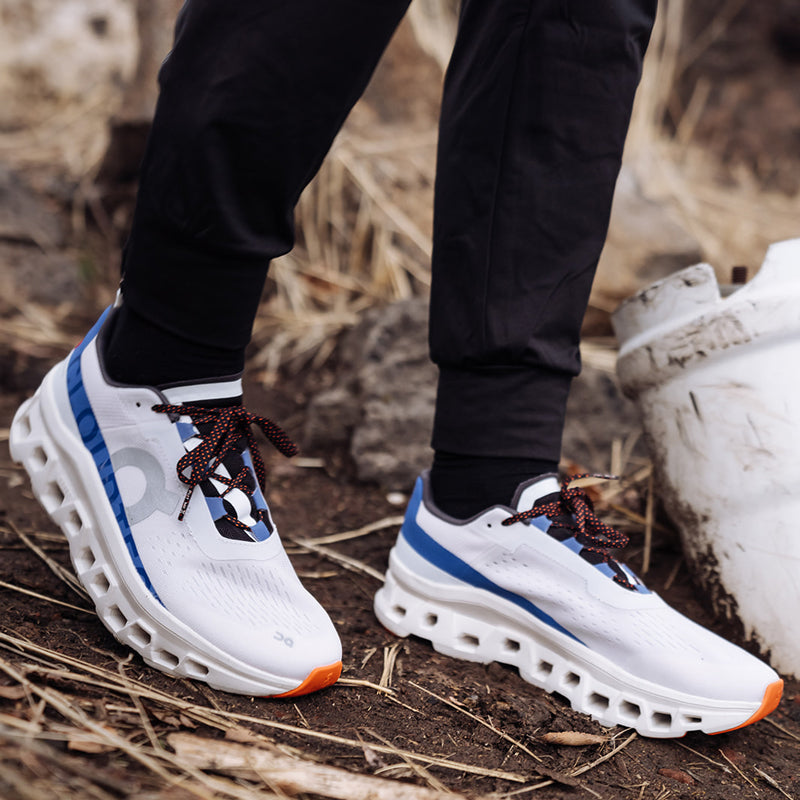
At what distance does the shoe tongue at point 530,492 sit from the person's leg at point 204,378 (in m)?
0.26

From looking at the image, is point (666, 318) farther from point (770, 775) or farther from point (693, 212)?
point (693, 212)

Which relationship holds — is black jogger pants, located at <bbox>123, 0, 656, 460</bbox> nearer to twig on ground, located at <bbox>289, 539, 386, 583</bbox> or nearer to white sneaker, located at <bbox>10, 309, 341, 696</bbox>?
white sneaker, located at <bbox>10, 309, 341, 696</bbox>

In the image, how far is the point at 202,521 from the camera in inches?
29.7

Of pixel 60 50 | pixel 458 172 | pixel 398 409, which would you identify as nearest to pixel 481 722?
pixel 458 172

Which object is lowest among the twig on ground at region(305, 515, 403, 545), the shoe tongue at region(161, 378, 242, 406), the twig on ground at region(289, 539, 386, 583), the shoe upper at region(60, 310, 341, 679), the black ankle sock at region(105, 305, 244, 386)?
the twig on ground at region(305, 515, 403, 545)

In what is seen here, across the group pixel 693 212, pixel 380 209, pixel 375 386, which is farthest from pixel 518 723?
pixel 693 212

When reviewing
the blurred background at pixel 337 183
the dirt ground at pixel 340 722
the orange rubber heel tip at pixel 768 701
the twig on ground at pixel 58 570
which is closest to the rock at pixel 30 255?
the blurred background at pixel 337 183

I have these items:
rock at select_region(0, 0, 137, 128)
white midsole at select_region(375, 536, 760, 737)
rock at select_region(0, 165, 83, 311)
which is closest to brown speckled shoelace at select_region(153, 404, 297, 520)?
white midsole at select_region(375, 536, 760, 737)

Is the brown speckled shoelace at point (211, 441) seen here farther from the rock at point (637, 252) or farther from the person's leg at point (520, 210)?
the rock at point (637, 252)

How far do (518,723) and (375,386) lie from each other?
2.75 feet

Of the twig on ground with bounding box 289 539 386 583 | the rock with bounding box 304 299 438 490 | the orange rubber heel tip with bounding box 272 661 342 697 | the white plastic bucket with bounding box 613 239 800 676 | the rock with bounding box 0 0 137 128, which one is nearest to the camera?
the orange rubber heel tip with bounding box 272 661 342 697

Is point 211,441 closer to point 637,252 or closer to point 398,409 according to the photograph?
point 398,409

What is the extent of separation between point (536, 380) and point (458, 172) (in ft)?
0.82

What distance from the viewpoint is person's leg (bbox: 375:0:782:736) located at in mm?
794
